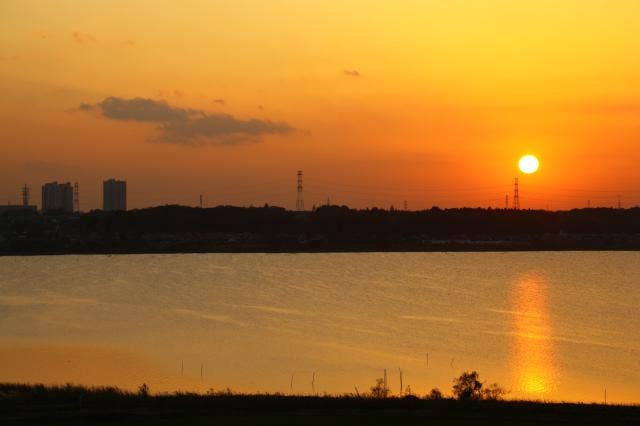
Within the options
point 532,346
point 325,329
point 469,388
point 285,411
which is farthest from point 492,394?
point 325,329

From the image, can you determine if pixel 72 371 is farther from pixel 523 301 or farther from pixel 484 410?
pixel 523 301

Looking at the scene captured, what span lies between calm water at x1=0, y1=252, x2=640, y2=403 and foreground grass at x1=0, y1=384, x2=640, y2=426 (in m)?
6.47

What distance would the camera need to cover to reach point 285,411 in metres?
20.3

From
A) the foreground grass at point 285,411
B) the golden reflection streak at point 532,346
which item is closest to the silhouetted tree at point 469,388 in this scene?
the foreground grass at point 285,411

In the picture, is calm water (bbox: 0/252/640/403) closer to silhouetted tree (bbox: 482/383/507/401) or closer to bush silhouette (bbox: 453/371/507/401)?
silhouetted tree (bbox: 482/383/507/401)

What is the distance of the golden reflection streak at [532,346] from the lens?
30172 millimetres

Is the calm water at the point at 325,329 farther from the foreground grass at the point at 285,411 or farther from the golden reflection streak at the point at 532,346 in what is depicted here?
the foreground grass at the point at 285,411

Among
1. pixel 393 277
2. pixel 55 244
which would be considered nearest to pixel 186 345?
pixel 393 277

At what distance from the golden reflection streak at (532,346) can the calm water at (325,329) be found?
0.10 m

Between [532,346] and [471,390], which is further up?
[471,390]

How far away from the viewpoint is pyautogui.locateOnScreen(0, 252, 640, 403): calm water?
31.1 m

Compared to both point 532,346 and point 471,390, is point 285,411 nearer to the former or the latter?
point 471,390

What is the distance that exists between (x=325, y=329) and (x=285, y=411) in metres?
24.6

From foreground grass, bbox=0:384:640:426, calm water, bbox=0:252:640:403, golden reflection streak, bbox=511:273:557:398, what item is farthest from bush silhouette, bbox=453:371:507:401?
golden reflection streak, bbox=511:273:557:398
